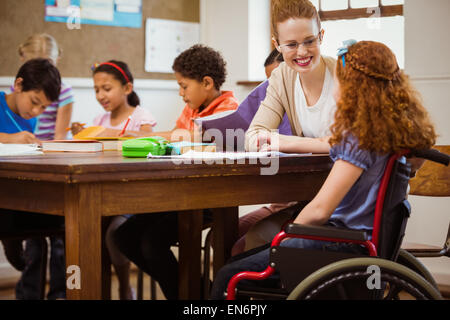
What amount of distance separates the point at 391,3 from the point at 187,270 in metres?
2.08

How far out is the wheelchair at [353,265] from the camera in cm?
114

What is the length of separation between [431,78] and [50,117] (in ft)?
6.32

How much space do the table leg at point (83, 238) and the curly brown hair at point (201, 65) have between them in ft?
4.49

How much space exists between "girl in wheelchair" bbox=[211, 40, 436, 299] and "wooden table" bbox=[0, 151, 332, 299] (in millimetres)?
181

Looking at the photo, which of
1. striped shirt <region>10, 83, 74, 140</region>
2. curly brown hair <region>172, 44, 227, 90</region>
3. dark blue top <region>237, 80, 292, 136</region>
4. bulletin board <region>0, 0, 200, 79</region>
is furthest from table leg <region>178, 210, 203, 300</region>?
bulletin board <region>0, 0, 200, 79</region>

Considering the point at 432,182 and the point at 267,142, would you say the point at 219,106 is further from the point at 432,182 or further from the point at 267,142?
the point at 432,182

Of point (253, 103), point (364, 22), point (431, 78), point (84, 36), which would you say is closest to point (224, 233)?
point (253, 103)

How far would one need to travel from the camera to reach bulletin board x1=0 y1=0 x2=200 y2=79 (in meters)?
3.06

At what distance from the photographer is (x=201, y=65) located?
2512mm

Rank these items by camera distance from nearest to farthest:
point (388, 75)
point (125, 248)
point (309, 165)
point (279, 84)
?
point (388, 75) < point (309, 165) < point (279, 84) < point (125, 248)

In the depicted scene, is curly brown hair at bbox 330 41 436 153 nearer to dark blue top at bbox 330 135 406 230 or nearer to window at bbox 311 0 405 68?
dark blue top at bbox 330 135 406 230

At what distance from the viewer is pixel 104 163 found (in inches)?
48.1
